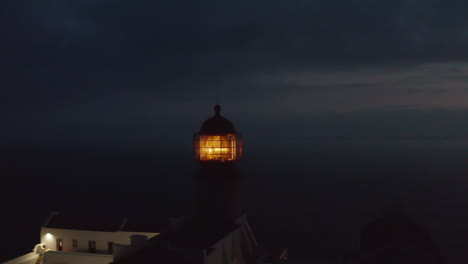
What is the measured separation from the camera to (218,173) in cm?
1492

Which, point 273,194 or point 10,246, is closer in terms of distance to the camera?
point 10,246

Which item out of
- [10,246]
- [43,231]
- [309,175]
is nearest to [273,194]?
[309,175]

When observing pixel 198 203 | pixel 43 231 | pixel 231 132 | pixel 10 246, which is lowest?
pixel 10 246

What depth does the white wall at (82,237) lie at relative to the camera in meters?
16.6

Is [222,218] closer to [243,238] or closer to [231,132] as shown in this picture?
[243,238]

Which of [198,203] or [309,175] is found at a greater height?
[198,203]

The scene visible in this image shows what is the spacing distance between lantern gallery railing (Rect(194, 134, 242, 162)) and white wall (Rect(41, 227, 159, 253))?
3962mm

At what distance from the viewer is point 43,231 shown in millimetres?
17875

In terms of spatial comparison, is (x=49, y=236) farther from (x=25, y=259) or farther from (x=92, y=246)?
(x=92, y=246)

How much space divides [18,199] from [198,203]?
52198 millimetres

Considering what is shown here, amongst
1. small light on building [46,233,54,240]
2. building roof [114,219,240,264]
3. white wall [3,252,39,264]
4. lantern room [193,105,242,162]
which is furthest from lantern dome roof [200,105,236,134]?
white wall [3,252,39,264]

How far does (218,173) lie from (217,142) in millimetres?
1186

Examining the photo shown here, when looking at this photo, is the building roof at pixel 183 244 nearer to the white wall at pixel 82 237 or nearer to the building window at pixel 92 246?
the white wall at pixel 82 237

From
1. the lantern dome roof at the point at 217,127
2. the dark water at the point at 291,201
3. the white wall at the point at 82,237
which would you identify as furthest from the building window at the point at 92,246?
the dark water at the point at 291,201
